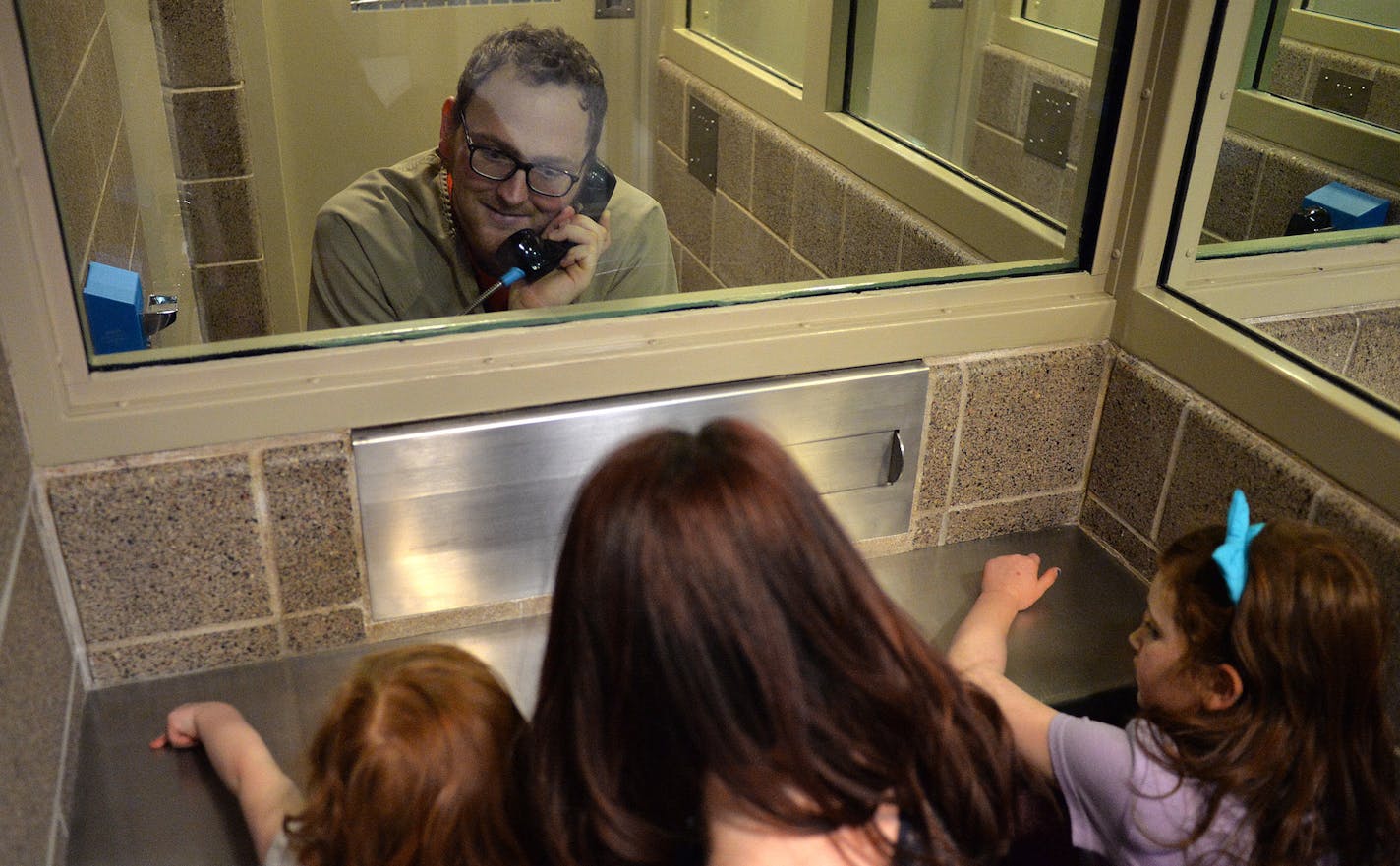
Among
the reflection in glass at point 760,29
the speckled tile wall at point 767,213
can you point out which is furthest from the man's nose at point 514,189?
the reflection in glass at point 760,29

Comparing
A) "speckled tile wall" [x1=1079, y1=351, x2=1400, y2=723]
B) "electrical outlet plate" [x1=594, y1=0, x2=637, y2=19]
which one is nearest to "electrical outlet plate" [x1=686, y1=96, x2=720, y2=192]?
"electrical outlet plate" [x1=594, y1=0, x2=637, y2=19]

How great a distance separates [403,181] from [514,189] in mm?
106

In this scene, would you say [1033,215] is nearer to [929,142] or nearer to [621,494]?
[929,142]

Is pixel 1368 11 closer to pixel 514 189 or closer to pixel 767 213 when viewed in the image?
pixel 767 213

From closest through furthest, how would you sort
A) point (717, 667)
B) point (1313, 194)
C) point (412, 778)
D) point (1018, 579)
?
1. point (717, 667)
2. point (412, 778)
3. point (1018, 579)
4. point (1313, 194)

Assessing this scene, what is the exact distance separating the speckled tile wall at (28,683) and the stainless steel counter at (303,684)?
4cm

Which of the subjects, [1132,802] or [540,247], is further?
[540,247]

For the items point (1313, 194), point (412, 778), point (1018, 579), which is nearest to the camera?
point (412, 778)

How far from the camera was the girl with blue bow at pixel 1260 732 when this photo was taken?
37.2 inches

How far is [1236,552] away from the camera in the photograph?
0.97m

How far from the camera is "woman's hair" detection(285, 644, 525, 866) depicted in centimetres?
85

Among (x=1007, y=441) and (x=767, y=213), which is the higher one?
(x=767, y=213)

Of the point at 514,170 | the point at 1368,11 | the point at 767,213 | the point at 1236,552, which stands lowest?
the point at 1236,552

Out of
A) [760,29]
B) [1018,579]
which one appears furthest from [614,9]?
[1018,579]
